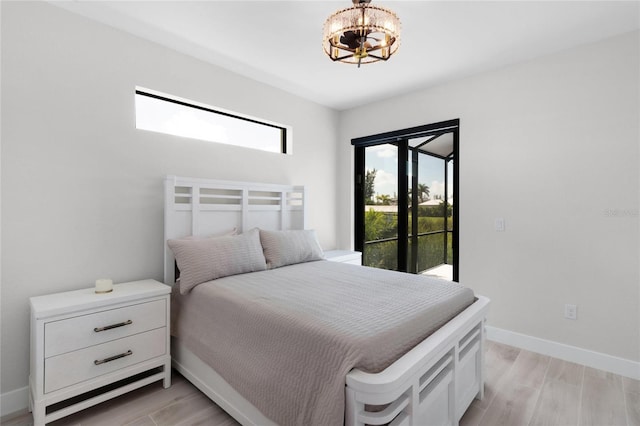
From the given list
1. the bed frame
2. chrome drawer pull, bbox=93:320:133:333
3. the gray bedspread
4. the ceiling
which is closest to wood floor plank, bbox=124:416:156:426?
the bed frame

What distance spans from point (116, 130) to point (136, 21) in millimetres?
788

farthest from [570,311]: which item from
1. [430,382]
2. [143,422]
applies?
[143,422]

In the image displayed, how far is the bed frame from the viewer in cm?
115

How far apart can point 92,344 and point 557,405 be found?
9.32 ft

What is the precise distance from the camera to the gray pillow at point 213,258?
83.7 inches

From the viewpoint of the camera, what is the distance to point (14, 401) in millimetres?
1893

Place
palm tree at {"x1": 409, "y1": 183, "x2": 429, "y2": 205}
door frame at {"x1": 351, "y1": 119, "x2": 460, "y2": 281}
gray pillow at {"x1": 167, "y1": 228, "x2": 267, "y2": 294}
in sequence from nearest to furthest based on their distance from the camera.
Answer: gray pillow at {"x1": 167, "y1": 228, "x2": 267, "y2": 294} → door frame at {"x1": 351, "y1": 119, "x2": 460, "y2": 281} → palm tree at {"x1": 409, "y1": 183, "x2": 429, "y2": 205}

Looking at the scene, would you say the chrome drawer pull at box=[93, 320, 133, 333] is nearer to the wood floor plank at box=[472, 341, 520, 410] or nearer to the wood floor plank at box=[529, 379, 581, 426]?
the wood floor plank at box=[472, 341, 520, 410]

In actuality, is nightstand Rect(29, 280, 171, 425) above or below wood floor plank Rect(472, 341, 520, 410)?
above

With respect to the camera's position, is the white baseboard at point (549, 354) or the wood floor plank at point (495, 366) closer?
the white baseboard at point (549, 354)

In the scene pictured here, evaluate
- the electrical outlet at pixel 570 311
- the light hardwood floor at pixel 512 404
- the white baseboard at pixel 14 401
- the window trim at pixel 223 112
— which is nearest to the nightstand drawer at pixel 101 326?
the light hardwood floor at pixel 512 404

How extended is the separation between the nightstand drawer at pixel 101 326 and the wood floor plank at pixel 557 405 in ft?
7.83

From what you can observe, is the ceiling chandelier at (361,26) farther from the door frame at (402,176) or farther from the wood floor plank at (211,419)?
the wood floor plank at (211,419)

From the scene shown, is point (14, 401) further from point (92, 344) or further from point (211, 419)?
point (211, 419)
